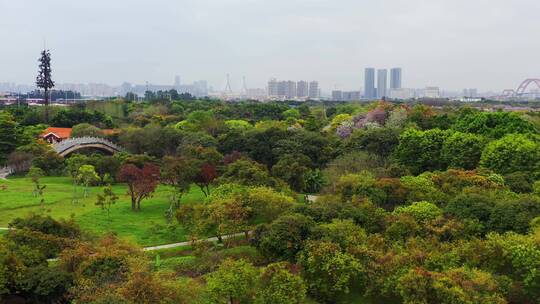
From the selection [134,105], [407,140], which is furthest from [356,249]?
[134,105]

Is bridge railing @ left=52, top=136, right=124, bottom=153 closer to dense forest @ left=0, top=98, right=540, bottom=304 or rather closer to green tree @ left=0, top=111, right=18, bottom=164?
green tree @ left=0, top=111, right=18, bottom=164

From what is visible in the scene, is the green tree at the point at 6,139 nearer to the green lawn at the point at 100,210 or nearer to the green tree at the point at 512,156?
the green lawn at the point at 100,210

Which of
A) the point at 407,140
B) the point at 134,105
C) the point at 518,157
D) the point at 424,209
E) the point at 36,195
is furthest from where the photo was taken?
the point at 134,105

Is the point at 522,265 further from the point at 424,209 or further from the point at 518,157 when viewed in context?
the point at 518,157

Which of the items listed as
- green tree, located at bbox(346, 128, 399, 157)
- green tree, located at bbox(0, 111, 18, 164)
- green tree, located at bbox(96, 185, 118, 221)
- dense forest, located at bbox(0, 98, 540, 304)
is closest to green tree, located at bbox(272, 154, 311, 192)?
dense forest, located at bbox(0, 98, 540, 304)

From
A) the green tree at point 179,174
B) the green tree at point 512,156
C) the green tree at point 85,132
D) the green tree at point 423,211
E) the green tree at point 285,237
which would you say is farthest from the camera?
the green tree at point 85,132

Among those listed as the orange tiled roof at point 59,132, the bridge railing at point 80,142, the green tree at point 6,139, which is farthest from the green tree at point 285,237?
the orange tiled roof at point 59,132
